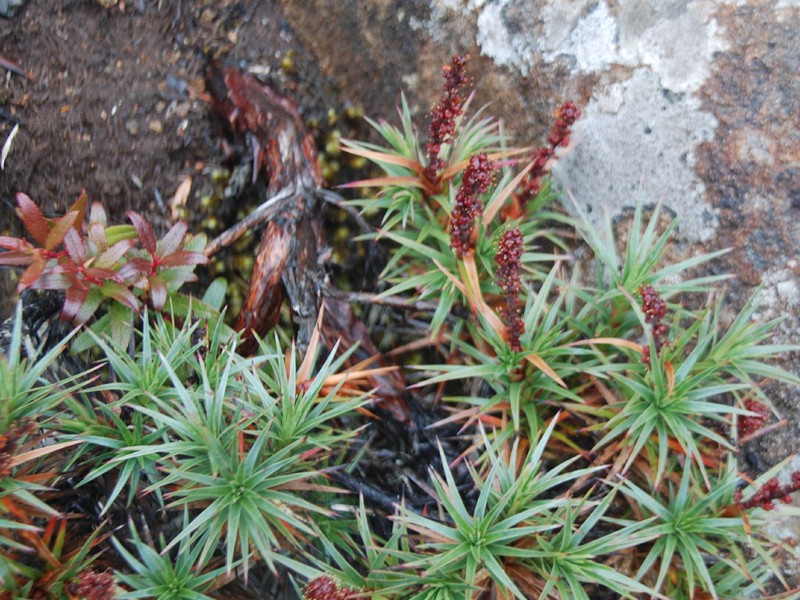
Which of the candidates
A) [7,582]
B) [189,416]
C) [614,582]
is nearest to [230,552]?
[189,416]

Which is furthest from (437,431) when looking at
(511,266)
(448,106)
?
(448,106)

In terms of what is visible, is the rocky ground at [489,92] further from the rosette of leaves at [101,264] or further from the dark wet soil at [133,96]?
the rosette of leaves at [101,264]

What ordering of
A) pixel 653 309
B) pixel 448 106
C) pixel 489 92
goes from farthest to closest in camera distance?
pixel 489 92, pixel 448 106, pixel 653 309

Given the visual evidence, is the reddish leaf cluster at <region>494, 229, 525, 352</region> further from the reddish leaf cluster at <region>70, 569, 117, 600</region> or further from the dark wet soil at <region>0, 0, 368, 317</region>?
the reddish leaf cluster at <region>70, 569, 117, 600</region>

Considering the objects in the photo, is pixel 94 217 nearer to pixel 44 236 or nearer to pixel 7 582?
pixel 44 236

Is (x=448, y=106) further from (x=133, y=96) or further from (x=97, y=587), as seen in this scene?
(x=97, y=587)

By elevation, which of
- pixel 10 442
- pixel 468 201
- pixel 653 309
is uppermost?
pixel 468 201

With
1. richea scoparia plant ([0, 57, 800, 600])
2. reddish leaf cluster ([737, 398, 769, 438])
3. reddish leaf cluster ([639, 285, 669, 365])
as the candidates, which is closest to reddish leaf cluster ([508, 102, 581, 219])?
richea scoparia plant ([0, 57, 800, 600])
